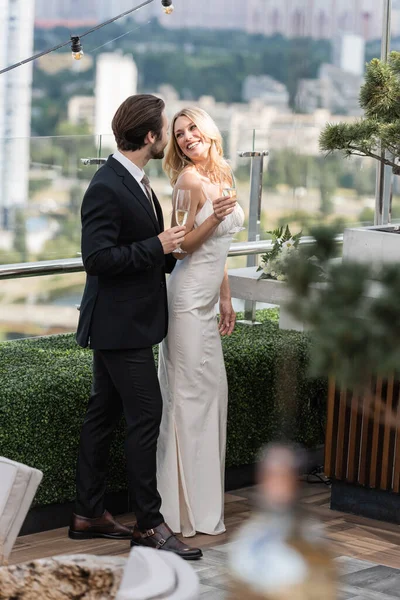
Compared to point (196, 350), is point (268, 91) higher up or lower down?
higher up

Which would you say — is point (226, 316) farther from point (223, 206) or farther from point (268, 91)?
point (268, 91)

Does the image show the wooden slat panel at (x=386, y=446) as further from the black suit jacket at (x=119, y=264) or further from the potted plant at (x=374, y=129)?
the black suit jacket at (x=119, y=264)

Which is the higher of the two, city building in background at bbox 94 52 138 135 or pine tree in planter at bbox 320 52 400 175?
city building in background at bbox 94 52 138 135

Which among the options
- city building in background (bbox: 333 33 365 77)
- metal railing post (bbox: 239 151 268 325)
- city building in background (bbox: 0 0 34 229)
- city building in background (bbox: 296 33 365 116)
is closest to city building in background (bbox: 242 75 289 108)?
city building in background (bbox: 296 33 365 116)

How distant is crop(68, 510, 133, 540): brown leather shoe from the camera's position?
11.7ft

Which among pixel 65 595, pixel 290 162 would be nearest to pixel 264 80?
pixel 290 162

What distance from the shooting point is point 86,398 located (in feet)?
11.9

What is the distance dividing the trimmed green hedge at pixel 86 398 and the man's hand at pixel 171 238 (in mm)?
669

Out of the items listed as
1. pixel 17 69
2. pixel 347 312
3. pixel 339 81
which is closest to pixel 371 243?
pixel 347 312

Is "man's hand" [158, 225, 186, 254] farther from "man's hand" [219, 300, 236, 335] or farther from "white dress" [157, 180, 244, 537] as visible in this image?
"man's hand" [219, 300, 236, 335]

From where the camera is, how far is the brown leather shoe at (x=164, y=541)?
3365 millimetres

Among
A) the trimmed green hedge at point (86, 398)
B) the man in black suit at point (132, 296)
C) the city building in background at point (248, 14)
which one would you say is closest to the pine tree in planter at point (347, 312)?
the man in black suit at point (132, 296)

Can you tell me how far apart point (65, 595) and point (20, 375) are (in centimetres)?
201

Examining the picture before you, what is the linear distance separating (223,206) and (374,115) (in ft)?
2.64
